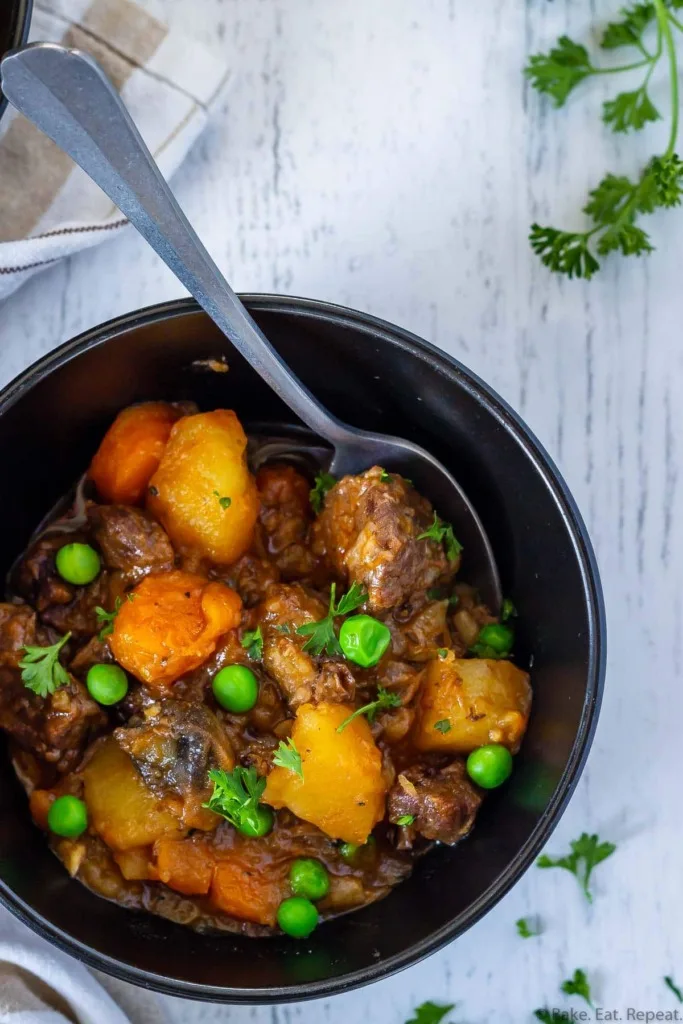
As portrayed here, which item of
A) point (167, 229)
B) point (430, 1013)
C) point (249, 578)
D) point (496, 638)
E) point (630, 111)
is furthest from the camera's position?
point (630, 111)

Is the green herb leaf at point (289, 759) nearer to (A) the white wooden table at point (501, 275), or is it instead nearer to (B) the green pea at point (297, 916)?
(B) the green pea at point (297, 916)

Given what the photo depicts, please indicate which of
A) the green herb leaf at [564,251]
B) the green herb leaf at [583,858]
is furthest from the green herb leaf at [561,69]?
the green herb leaf at [583,858]

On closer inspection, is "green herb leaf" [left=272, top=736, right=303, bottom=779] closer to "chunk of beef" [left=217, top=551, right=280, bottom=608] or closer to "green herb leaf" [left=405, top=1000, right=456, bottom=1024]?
"chunk of beef" [left=217, top=551, right=280, bottom=608]

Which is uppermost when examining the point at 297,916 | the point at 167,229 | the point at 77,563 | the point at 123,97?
the point at 123,97

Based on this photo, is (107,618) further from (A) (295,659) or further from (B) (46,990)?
(B) (46,990)

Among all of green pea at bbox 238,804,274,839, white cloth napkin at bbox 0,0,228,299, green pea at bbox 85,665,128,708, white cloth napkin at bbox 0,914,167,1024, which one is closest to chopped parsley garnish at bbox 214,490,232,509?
green pea at bbox 85,665,128,708

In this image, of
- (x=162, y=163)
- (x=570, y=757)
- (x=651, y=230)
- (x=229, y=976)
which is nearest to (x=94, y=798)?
(x=229, y=976)

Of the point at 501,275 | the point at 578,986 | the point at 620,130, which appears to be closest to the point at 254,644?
the point at 501,275

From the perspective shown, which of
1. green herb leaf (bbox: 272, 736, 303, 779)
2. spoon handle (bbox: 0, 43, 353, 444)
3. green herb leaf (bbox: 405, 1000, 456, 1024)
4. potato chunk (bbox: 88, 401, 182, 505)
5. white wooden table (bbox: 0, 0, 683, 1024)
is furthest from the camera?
white wooden table (bbox: 0, 0, 683, 1024)
